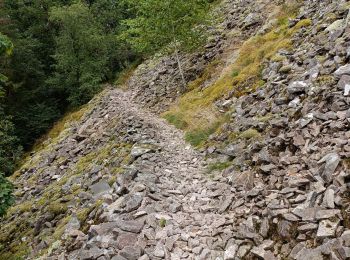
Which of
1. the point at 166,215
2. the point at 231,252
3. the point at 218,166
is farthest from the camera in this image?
the point at 218,166

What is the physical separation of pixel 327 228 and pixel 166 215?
4.33 m

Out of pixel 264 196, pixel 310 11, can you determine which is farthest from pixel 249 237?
pixel 310 11

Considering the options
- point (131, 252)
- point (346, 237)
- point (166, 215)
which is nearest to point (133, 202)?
point (166, 215)

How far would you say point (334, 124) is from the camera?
8945mm

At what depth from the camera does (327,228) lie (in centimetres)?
631

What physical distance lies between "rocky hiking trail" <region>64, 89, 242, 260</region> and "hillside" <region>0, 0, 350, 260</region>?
0.04m

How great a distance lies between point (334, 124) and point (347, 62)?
137 inches

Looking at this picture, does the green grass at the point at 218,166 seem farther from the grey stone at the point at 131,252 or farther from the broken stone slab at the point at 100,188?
the grey stone at the point at 131,252

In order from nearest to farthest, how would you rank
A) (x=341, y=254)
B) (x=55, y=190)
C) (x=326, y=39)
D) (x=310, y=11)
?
(x=341, y=254) < (x=326, y=39) < (x=55, y=190) < (x=310, y=11)

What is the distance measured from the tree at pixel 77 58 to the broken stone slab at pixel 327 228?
101ft

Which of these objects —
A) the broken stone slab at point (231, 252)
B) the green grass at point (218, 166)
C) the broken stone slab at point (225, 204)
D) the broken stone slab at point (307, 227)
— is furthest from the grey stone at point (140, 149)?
the broken stone slab at point (307, 227)

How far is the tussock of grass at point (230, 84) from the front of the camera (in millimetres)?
16855

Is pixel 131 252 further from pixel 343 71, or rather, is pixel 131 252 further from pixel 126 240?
pixel 343 71

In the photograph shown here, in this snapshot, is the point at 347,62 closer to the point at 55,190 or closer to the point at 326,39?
the point at 326,39
